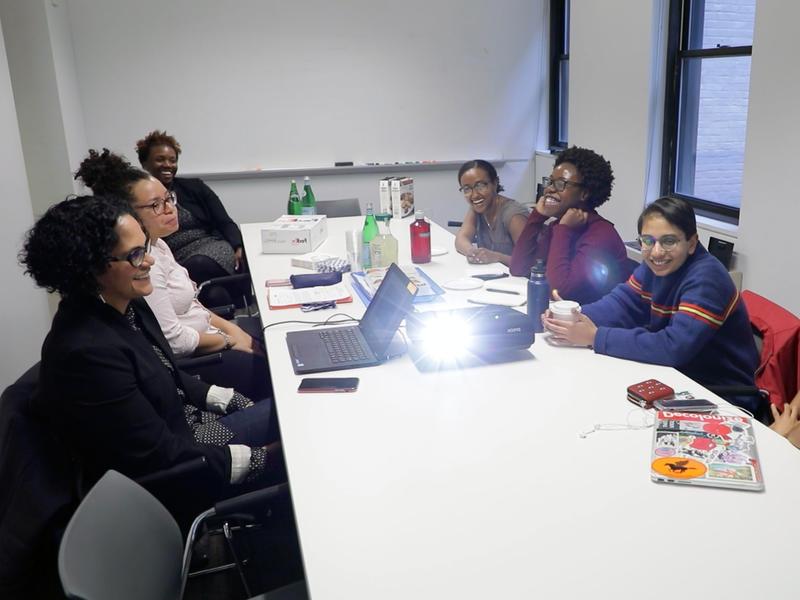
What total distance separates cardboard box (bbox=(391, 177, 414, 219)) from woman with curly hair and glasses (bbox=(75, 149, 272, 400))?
5.45 feet

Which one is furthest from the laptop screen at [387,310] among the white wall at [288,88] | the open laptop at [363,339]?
the white wall at [288,88]

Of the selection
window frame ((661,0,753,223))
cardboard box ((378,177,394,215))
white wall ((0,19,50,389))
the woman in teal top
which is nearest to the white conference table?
the woman in teal top

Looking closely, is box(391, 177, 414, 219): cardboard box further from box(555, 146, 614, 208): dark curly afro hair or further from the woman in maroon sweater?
box(555, 146, 614, 208): dark curly afro hair

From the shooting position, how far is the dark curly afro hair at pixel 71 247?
1.57 m

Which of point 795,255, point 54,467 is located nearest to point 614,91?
point 795,255

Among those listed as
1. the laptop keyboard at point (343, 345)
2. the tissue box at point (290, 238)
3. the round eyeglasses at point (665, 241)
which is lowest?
the laptop keyboard at point (343, 345)

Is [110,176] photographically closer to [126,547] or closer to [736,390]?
[126,547]

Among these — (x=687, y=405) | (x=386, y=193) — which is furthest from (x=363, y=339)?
(x=386, y=193)

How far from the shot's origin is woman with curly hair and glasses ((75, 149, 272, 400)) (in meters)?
2.37

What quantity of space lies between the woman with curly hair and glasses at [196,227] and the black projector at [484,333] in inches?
73.6

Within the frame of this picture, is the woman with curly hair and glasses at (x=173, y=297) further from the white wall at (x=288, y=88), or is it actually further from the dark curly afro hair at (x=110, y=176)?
the white wall at (x=288, y=88)

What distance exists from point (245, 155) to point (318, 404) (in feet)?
12.8

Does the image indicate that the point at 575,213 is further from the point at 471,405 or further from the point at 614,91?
the point at 614,91

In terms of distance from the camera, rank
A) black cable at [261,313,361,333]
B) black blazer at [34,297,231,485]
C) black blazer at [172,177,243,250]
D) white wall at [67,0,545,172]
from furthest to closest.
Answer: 1. white wall at [67,0,545,172]
2. black blazer at [172,177,243,250]
3. black cable at [261,313,361,333]
4. black blazer at [34,297,231,485]
